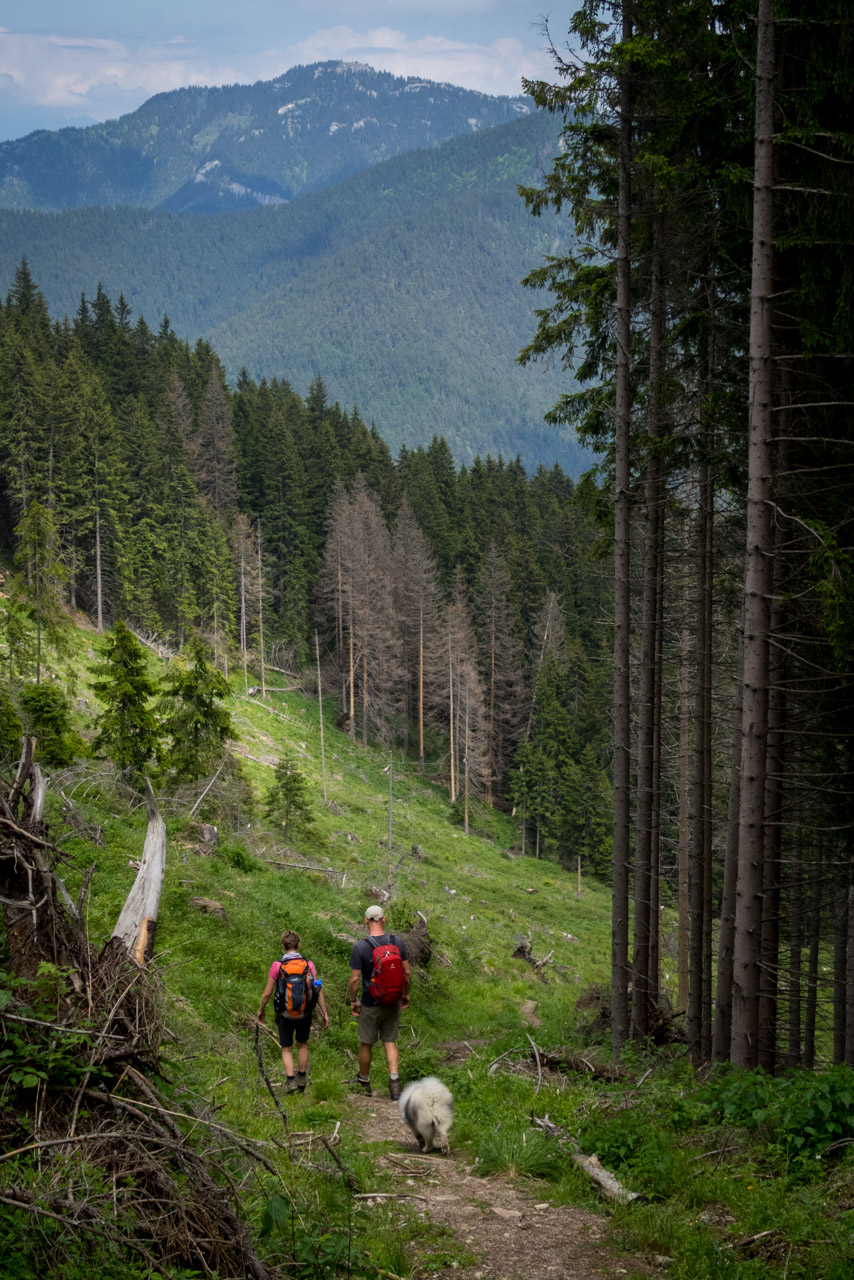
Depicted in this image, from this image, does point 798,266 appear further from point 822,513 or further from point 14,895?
point 14,895

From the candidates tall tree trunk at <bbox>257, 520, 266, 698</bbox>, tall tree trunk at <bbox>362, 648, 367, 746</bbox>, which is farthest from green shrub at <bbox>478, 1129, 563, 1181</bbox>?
tall tree trunk at <bbox>257, 520, 266, 698</bbox>

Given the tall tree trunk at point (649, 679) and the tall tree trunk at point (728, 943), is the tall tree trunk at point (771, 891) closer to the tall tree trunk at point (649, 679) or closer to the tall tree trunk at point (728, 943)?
the tall tree trunk at point (728, 943)

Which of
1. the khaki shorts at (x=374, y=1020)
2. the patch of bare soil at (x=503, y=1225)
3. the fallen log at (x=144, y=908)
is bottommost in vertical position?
the khaki shorts at (x=374, y=1020)

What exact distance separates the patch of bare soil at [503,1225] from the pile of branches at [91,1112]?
5.30ft

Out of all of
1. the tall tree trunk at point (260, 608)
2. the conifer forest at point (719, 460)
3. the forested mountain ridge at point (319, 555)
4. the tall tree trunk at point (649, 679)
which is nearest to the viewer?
the conifer forest at point (719, 460)

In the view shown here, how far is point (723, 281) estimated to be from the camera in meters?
11.0

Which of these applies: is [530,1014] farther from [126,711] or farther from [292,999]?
[126,711]

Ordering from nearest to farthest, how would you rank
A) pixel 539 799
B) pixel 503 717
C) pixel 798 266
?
pixel 798 266
pixel 539 799
pixel 503 717

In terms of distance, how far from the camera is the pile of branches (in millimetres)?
3619

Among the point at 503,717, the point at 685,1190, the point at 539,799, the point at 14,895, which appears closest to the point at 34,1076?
the point at 14,895

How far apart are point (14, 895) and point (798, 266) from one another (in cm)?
949

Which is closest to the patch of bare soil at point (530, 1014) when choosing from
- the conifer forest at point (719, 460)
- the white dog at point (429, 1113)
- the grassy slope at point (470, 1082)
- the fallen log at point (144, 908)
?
the grassy slope at point (470, 1082)

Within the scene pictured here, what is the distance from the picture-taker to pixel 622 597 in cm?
1159

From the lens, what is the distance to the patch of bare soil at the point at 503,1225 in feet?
15.9
